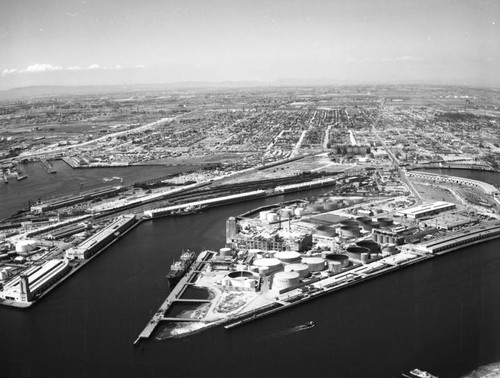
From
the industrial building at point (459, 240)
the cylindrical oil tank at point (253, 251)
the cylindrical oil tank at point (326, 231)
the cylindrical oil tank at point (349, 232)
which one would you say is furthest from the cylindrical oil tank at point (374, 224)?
the cylindrical oil tank at point (253, 251)

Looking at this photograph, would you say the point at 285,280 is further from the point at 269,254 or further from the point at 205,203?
the point at 205,203

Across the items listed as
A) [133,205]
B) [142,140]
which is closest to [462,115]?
[142,140]

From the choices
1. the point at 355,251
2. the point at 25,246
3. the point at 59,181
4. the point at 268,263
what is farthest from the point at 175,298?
the point at 59,181

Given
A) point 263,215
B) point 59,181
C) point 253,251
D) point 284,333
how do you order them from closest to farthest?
1. point 284,333
2. point 253,251
3. point 263,215
4. point 59,181

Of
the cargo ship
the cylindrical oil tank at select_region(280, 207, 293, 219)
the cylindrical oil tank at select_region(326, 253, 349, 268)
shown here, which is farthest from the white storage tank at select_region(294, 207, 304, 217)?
the cargo ship

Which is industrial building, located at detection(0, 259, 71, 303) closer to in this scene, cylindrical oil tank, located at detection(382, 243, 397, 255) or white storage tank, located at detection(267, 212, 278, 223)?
white storage tank, located at detection(267, 212, 278, 223)

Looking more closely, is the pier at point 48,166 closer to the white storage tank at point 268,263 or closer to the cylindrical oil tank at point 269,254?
the cylindrical oil tank at point 269,254
